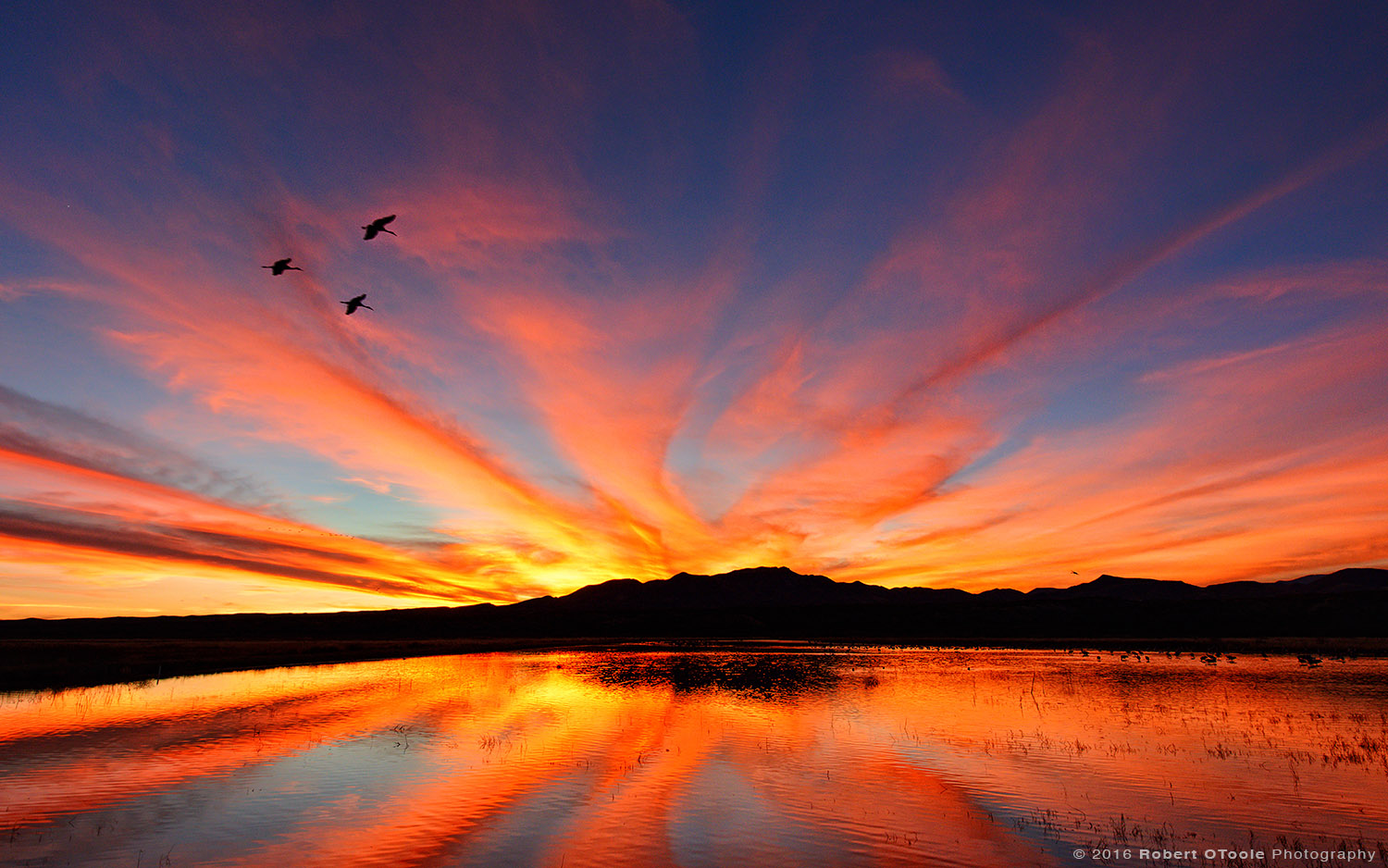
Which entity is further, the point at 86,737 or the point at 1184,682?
the point at 1184,682

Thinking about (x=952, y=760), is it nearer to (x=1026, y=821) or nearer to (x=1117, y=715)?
(x=1026, y=821)

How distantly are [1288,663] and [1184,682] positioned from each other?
2842 centimetres

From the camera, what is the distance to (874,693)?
159ft

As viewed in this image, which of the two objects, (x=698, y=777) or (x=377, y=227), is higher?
(x=377, y=227)

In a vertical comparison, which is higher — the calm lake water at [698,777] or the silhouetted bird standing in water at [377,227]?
the silhouetted bird standing in water at [377,227]

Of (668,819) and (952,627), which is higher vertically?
(952,627)

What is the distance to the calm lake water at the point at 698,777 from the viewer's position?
16.6 meters

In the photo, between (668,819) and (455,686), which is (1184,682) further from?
(455,686)

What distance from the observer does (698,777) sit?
24188 mm

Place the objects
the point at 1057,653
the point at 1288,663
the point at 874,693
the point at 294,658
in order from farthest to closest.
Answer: the point at 1057,653 < the point at 294,658 < the point at 1288,663 < the point at 874,693

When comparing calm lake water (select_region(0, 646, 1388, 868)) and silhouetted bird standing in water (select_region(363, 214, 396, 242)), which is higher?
silhouetted bird standing in water (select_region(363, 214, 396, 242))

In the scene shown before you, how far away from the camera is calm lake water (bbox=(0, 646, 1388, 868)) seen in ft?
54.5

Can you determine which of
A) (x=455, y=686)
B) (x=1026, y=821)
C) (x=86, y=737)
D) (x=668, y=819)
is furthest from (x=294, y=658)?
(x=1026, y=821)

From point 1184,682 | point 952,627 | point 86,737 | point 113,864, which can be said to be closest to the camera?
point 113,864
